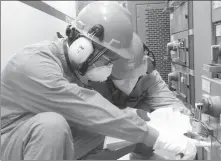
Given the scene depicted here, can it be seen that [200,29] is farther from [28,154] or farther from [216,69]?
[28,154]

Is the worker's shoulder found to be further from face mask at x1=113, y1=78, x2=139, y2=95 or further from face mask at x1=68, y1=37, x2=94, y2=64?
face mask at x1=113, y1=78, x2=139, y2=95

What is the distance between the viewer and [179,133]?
110 centimetres

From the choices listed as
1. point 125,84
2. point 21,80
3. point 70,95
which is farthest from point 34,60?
point 125,84

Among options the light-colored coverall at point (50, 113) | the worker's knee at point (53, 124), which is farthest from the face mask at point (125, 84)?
the worker's knee at point (53, 124)

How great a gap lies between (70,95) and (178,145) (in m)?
0.42

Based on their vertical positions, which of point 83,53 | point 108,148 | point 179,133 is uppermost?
point 83,53

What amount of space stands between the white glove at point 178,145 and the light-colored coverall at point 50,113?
31 mm

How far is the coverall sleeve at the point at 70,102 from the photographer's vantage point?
3.18ft

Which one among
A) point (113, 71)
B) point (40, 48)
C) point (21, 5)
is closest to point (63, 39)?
point (40, 48)

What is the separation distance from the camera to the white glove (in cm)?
101

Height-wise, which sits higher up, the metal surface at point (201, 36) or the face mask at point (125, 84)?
the metal surface at point (201, 36)

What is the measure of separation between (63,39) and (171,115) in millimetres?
547

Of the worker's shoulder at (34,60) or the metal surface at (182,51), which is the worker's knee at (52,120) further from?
the metal surface at (182,51)

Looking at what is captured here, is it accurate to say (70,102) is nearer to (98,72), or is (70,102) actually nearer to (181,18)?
(98,72)
